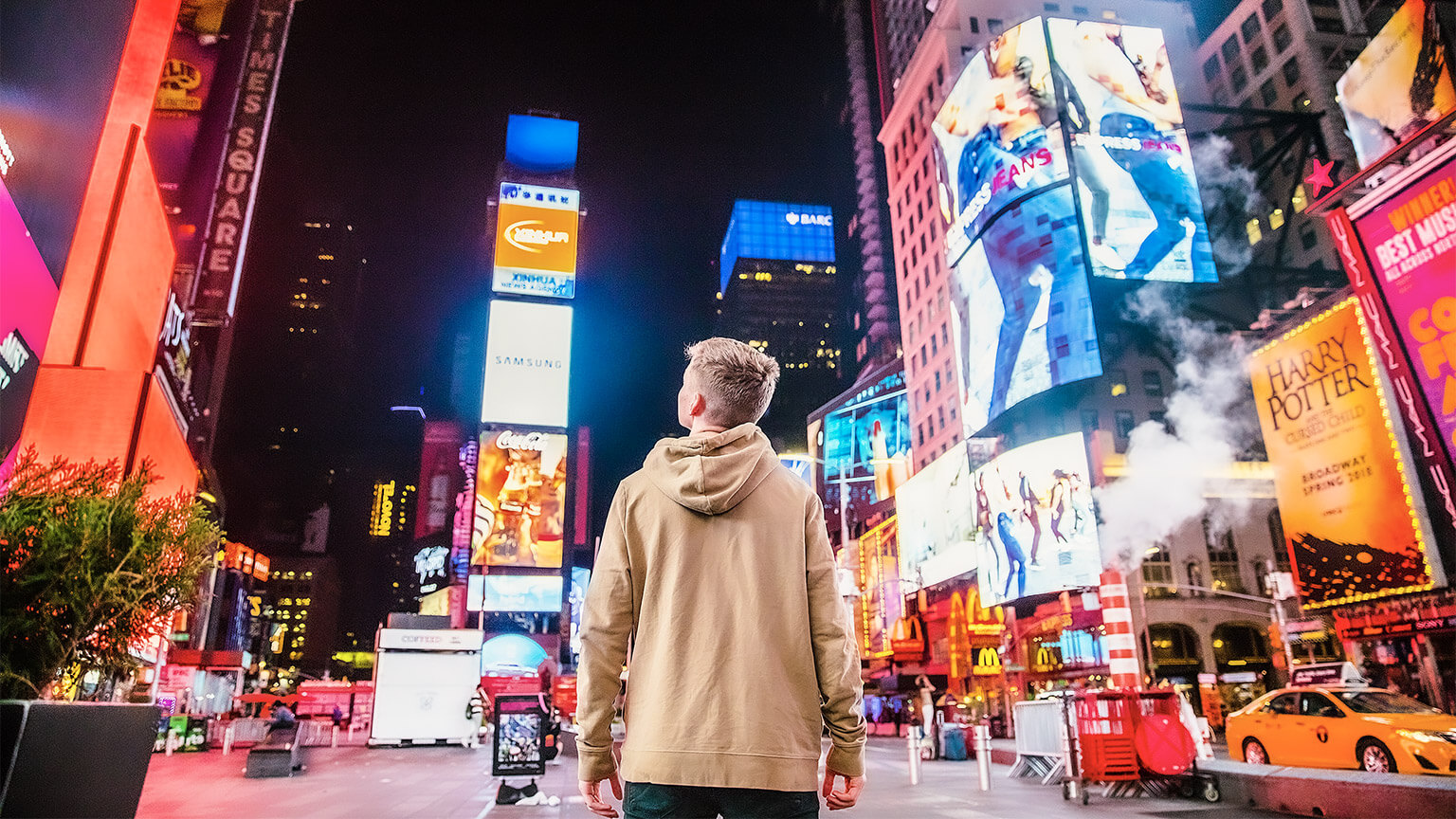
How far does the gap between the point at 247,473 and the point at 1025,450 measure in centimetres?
7541

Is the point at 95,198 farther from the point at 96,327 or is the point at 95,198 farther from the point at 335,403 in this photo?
the point at 335,403

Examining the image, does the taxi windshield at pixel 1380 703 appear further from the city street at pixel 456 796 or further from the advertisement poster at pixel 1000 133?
the advertisement poster at pixel 1000 133

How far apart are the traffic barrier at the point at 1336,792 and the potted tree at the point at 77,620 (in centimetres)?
935

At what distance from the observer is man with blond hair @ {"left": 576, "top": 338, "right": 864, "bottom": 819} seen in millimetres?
1925

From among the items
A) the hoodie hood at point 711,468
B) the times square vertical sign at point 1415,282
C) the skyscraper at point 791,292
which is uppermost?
the skyscraper at point 791,292

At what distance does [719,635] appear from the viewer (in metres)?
2.06

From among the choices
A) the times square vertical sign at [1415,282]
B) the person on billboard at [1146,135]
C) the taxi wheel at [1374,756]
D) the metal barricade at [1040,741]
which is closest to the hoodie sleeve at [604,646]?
the metal barricade at [1040,741]

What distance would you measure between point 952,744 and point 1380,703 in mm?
9424

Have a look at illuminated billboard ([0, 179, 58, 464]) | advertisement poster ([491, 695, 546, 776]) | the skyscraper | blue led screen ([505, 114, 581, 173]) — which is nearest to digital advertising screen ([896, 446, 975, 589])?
advertisement poster ([491, 695, 546, 776])

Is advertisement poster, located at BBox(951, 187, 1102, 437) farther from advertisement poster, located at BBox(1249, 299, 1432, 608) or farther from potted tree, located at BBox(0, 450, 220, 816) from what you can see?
potted tree, located at BBox(0, 450, 220, 816)

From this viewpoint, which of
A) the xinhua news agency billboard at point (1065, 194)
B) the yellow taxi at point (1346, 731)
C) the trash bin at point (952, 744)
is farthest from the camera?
the xinhua news agency billboard at point (1065, 194)

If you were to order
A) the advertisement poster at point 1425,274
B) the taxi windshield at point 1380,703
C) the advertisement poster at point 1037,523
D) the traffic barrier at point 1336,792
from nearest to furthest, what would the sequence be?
1. the traffic barrier at point 1336,792
2. the taxi windshield at point 1380,703
3. the advertisement poster at point 1425,274
4. the advertisement poster at point 1037,523

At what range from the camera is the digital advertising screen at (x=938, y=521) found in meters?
38.3

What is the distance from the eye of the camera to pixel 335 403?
366 feet
